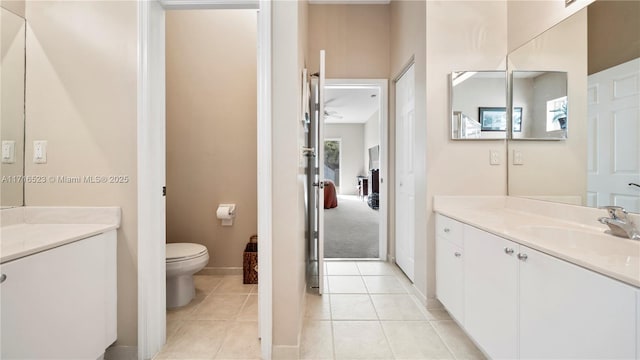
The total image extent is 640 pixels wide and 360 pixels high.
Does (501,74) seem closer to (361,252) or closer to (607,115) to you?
(607,115)

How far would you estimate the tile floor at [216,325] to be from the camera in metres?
1.55

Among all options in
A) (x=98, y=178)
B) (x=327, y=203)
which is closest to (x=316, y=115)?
(x=98, y=178)

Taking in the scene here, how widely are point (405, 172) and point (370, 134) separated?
689cm

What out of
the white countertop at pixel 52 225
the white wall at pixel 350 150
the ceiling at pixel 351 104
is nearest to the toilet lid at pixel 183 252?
the white countertop at pixel 52 225

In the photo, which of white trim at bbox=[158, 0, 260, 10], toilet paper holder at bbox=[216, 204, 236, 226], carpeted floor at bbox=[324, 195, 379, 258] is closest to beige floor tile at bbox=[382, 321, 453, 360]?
carpeted floor at bbox=[324, 195, 379, 258]

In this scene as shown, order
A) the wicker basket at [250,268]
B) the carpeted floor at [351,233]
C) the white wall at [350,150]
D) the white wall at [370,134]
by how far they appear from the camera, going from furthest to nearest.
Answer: the white wall at [350,150] < the white wall at [370,134] < the carpeted floor at [351,233] < the wicker basket at [250,268]

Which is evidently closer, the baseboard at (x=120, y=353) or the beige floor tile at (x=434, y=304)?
the baseboard at (x=120, y=353)

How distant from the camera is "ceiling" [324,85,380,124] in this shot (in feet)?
19.6

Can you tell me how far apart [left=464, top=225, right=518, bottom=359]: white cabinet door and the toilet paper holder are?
2039mm

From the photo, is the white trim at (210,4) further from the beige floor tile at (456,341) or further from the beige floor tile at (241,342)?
the beige floor tile at (456,341)

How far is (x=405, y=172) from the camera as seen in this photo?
2701mm

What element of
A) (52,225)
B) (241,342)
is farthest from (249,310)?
(52,225)

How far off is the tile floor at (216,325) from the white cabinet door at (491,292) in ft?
4.08

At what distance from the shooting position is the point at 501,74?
2004mm
